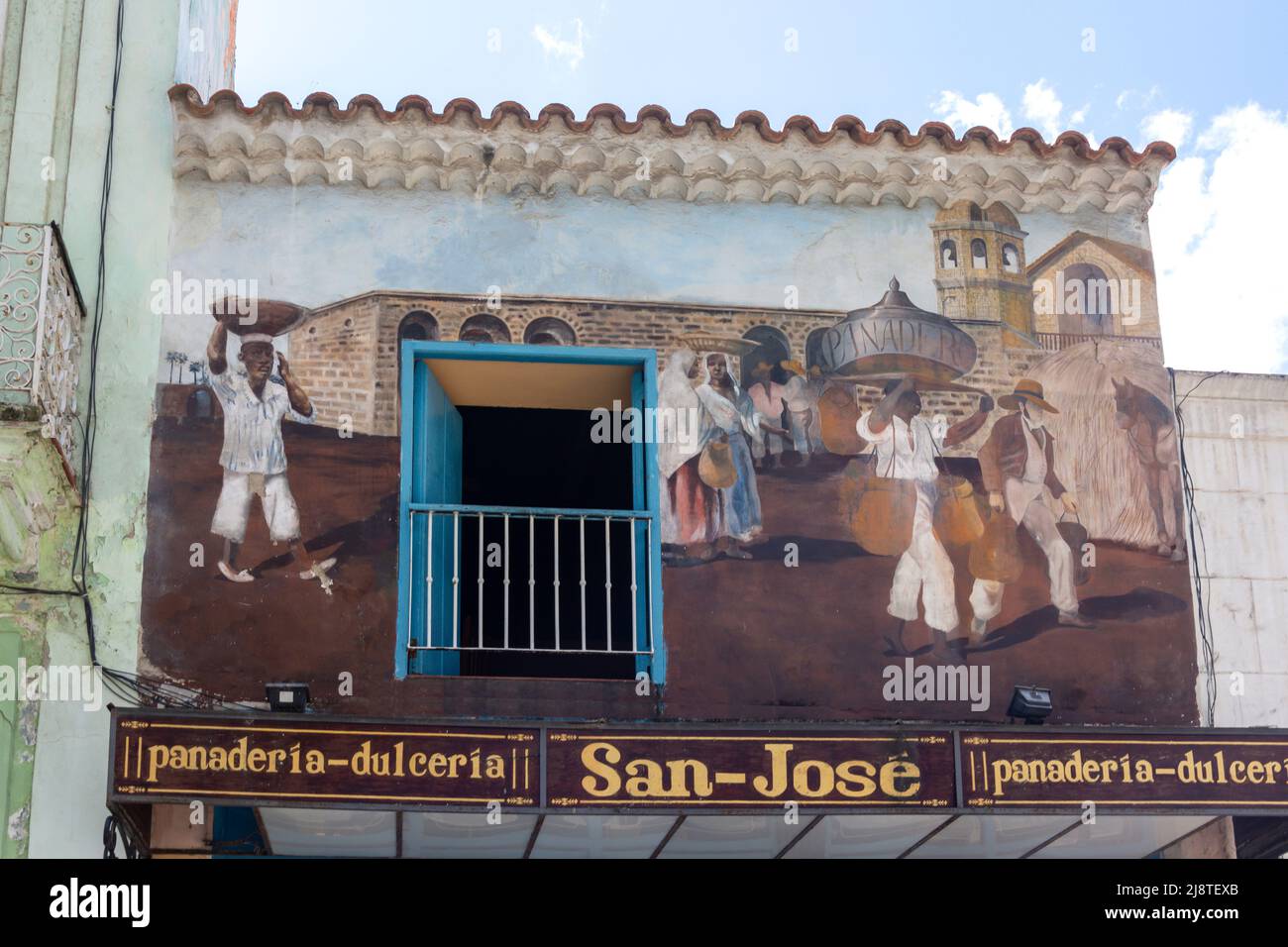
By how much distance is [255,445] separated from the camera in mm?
9828

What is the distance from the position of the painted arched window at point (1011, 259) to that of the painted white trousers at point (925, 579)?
1615 millimetres

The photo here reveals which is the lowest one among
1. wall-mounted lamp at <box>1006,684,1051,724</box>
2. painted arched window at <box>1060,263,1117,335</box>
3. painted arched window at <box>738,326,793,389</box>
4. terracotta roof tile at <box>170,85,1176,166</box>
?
wall-mounted lamp at <box>1006,684,1051,724</box>

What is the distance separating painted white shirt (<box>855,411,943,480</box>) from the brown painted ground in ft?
0.96

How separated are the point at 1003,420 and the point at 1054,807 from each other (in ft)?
8.02

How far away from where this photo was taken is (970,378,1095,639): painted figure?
394 inches

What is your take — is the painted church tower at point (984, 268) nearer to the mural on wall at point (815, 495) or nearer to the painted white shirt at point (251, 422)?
the mural on wall at point (815, 495)

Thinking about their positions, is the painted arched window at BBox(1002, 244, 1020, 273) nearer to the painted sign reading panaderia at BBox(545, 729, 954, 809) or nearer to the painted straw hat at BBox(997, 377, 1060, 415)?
the painted straw hat at BBox(997, 377, 1060, 415)

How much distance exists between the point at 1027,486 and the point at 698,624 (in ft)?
6.84

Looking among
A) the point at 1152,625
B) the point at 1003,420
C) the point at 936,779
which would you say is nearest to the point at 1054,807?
the point at 936,779

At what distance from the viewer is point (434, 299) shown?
33.7 ft

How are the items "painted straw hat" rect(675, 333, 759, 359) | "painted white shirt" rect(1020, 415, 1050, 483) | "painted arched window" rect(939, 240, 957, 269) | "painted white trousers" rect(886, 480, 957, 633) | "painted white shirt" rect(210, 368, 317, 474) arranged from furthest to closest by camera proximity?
"painted arched window" rect(939, 240, 957, 269)
"painted straw hat" rect(675, 333, 759, 359)
"painted white shirt" rect(1020, 415, 1050, 483)
"painted white trousers" rect(886, 480, 957, 633)
"painted white shirt" rect(210, 368, 317, 474)

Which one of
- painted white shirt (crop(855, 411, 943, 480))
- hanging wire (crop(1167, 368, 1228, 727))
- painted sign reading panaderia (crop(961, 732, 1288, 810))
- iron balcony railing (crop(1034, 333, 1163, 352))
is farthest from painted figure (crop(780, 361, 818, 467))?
hanging wire (crop(1167, 368, 1228, 727))
